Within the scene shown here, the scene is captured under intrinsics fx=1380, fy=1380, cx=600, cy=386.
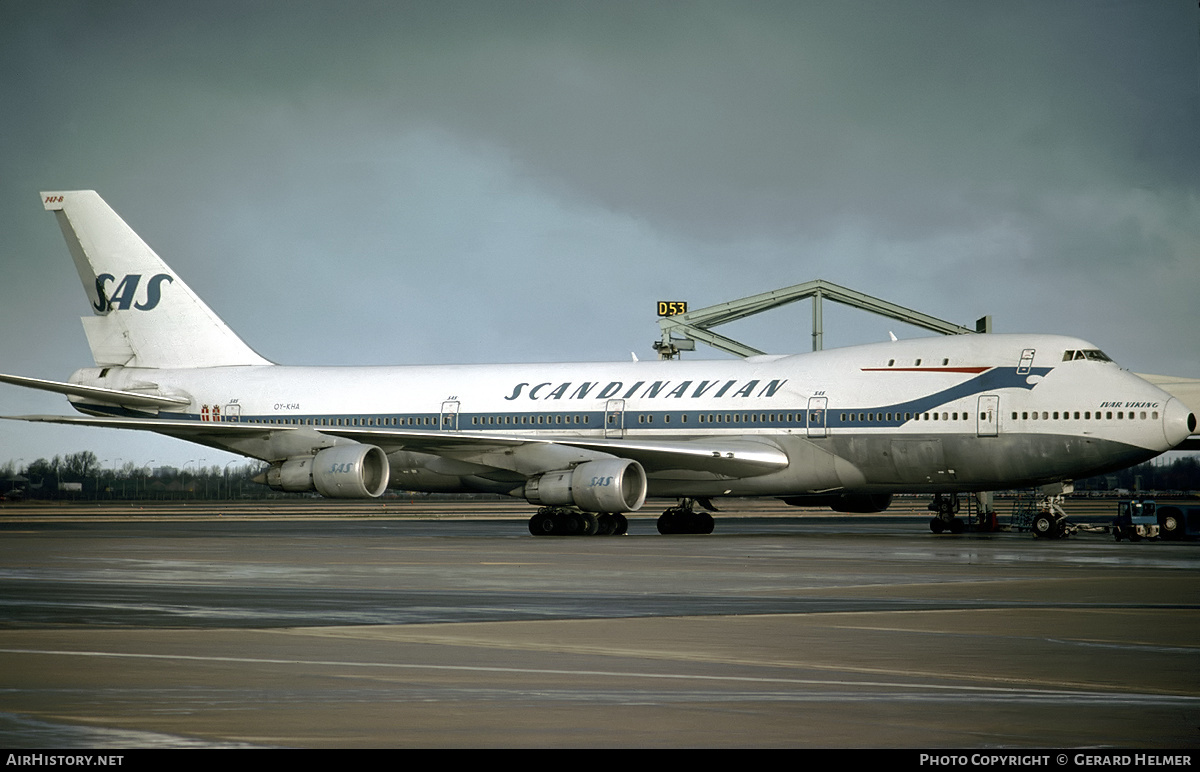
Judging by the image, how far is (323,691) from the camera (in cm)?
832

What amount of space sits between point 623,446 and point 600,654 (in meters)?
21.7

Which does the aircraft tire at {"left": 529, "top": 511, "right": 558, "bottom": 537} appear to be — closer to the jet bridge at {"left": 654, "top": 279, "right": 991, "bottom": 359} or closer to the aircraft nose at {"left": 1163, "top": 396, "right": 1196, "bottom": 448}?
the aircraft nose at {"left": 1163, "top": 396, "right": 1196, "bottom": 448}

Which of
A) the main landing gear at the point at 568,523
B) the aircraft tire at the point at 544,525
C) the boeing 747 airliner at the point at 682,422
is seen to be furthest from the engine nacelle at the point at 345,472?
the main landing gear at the point at 568,523

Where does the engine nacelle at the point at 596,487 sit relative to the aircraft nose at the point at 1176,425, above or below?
below

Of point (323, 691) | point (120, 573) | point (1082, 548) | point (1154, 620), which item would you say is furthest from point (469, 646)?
point (1082, 548)

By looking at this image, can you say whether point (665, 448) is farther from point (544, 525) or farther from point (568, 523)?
point (544, 525)

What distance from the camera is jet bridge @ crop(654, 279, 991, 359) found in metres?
54.5

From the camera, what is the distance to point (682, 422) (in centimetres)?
3359

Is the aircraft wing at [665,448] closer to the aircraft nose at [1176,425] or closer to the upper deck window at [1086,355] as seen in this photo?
the upper deck window at [1086,355]

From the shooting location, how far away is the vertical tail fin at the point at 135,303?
133 ft

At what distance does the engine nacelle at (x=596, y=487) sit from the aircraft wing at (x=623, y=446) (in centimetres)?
71

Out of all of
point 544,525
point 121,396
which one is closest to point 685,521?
point 544,525
